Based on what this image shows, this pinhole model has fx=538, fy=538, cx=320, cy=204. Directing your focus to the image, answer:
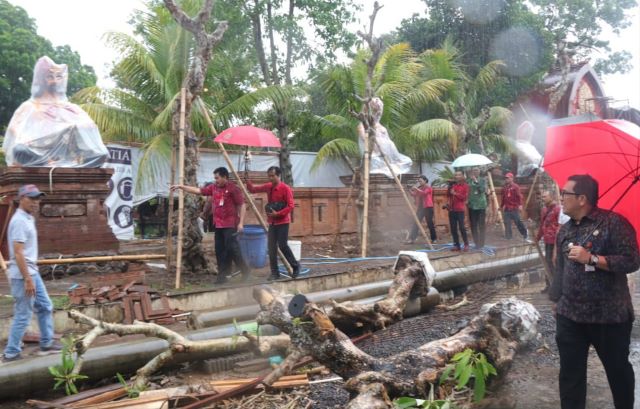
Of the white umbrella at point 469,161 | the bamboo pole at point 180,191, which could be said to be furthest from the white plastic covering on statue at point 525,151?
the bamboo pole at point 180,191

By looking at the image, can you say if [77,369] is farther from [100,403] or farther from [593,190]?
[593,190]

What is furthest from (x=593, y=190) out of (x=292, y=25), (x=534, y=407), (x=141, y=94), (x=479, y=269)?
(x=292, y=25)

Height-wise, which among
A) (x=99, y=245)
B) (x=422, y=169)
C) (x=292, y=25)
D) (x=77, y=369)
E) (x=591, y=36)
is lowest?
(x=77, y=369)

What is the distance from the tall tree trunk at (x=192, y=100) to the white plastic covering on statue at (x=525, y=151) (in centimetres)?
1325

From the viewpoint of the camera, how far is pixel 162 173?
43.3ft

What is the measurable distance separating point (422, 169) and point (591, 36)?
1319 centimetres

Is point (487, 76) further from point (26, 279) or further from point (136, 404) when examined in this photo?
point (136, 404)

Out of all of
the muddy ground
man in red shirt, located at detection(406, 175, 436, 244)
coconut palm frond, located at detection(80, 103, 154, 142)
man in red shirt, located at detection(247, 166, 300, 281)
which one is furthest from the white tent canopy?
man in red shirt, located at detection(247, 166, 300, 281)

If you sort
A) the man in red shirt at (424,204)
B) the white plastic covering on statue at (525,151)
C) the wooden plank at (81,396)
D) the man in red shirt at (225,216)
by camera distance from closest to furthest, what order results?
the wooden plank at (81,396), the man in red shirt at (225,216), the man in red shirt at (424,204), the white plastic covering on statue at (525,151)

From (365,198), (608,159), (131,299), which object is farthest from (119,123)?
(608,159)

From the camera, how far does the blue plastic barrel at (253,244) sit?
9.10 meters

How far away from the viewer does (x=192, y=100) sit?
8.70m

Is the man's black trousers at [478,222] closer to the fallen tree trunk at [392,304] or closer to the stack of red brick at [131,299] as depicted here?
the fallen tree trunk at [392,304]

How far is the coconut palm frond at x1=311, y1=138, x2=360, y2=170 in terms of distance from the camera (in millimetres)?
15500
